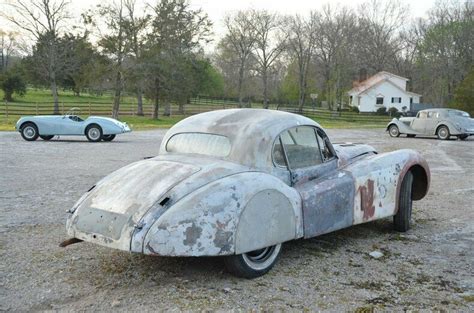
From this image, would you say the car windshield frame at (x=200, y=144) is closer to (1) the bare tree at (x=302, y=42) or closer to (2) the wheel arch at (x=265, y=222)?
(2) the wheel arch at (x=265, y=222)

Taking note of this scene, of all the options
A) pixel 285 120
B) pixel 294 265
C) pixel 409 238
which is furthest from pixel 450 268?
pixel 285 120

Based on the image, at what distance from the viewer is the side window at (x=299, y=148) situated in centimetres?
469

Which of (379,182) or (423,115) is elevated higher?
(423,115)

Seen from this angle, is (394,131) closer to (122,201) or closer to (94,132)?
(94,132)

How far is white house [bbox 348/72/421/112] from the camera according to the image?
2501 inches

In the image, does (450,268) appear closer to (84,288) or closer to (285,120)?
(285,120)

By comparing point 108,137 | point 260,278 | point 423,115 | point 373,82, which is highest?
point 373,82

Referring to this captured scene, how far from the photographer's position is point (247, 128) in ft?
15.1

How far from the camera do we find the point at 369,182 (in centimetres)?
531

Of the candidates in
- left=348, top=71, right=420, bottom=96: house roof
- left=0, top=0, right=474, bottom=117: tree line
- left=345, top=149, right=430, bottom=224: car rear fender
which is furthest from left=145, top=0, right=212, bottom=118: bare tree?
left=345, top=149, right=430, bottom=224: car rear fender

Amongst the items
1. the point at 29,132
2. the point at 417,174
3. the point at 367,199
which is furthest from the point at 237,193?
the point at 29,132

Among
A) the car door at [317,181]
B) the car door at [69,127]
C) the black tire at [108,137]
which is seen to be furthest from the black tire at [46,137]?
the car door at [317,181]

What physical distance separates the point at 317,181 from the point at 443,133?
20.2m

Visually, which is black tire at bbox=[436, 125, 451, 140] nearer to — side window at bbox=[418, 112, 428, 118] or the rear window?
side window at bbox=[418, 112, 428, 118]
